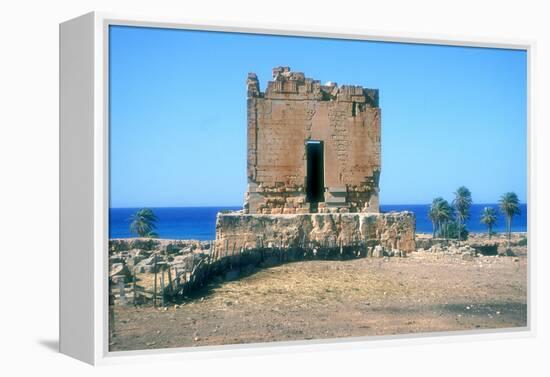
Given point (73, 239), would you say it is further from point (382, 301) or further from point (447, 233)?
point (447, 233)

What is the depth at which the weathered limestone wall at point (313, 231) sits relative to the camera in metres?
14.9

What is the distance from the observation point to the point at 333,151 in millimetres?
15508

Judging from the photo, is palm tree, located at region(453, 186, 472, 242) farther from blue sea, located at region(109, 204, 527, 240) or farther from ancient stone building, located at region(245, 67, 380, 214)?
ancient stone building, located at region(245, 67, 380, 214)

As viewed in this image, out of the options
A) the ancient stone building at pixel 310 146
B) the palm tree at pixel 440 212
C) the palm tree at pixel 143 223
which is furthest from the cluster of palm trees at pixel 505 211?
the palm tree at pixel 143 223

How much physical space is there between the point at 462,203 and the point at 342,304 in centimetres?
230

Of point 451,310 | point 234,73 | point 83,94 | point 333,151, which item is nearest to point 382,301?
point 451,310

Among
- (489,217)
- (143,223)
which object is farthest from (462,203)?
(143,223)

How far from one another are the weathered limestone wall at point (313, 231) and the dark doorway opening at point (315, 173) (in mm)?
254

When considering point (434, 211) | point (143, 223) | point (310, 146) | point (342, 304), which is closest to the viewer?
point (143, 223)

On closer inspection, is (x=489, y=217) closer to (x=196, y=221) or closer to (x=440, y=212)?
(x=440, y=212)

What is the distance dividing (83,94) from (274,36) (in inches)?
98.0

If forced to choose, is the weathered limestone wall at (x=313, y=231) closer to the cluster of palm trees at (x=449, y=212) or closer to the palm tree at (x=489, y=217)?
the cluster of palm trees at (x=449, y=212)

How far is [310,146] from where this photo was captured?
15594 mm

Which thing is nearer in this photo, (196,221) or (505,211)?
(196,221)
